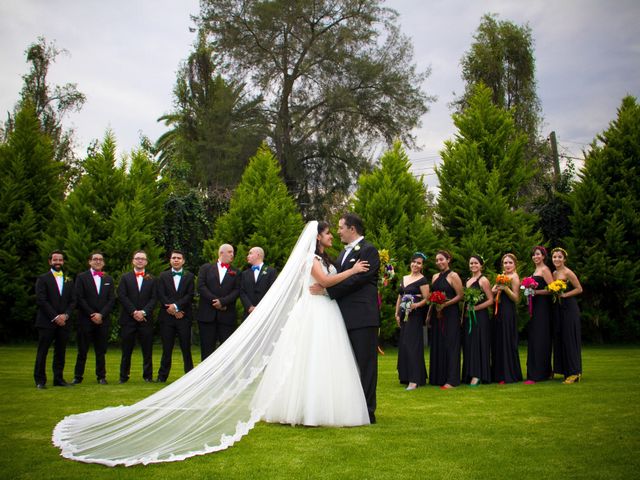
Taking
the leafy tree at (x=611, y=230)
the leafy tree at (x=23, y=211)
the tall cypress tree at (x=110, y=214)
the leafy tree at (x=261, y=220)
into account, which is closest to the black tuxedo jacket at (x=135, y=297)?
the leafy tree at (x=261, y=220)

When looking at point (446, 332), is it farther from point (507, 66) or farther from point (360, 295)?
point (507, 66)

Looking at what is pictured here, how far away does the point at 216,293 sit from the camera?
32.7ft

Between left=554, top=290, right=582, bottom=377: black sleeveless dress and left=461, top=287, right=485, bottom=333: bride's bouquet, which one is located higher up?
left=461, top=287, right=485, bottom=333: bride's bouquet

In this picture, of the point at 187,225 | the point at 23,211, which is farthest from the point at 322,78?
the point at 23,211

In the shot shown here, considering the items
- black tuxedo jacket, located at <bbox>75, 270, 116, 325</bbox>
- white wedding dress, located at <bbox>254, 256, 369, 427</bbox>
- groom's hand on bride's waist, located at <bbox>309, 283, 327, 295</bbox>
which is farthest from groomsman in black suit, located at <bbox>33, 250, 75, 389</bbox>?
groom's hand on bride's waist, located at <bbox>309, 283, 327, 295</bbox>

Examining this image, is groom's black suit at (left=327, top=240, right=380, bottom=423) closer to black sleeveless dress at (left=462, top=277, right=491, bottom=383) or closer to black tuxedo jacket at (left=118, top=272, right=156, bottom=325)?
black sleeveless dress at (left=462, top=277, right=491, bottom=383)

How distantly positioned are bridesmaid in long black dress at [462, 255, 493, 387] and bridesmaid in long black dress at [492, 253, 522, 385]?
274mm

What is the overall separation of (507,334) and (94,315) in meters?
7.20

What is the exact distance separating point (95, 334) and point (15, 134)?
12568 mm

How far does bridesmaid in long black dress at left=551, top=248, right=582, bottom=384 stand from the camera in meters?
9.48

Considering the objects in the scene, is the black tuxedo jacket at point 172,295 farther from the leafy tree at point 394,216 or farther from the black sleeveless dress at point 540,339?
the leafy tree at point 394,216

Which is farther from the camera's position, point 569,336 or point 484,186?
point 484,186

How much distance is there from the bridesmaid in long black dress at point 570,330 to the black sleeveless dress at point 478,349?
48.2 inches

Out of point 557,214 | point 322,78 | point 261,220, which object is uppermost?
point 322,78
